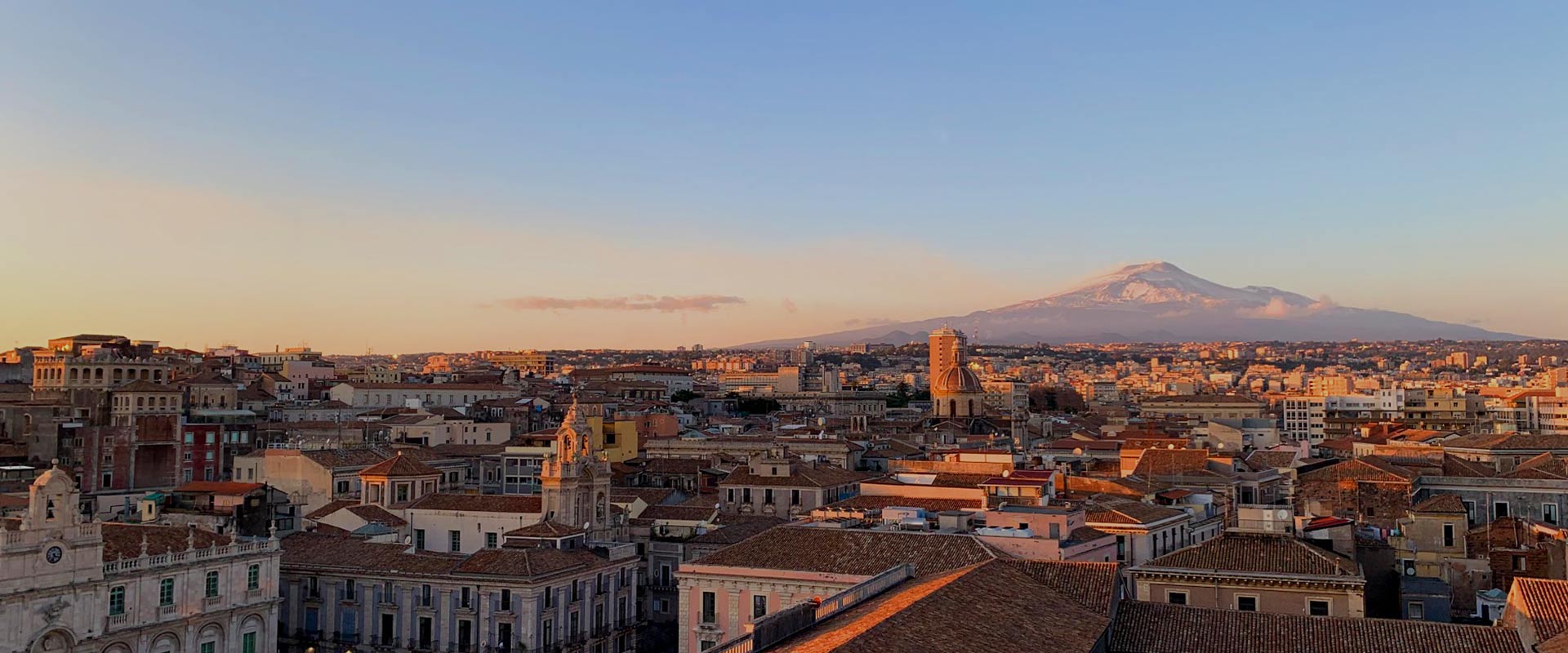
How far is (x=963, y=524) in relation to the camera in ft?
129

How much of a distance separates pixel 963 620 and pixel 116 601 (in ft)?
83.3

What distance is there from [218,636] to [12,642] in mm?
6358

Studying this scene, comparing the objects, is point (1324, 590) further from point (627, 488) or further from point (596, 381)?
point (596, 381)

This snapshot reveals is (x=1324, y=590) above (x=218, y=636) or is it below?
above

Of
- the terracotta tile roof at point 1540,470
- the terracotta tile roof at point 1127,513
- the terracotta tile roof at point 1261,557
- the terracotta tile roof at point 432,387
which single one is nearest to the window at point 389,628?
the terracotta tile roof at point 1127,513

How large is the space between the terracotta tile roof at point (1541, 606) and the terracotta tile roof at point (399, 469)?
43.4 m

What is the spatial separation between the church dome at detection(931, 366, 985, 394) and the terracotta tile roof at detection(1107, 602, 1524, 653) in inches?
4201

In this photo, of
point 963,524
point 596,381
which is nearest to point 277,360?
point 596,381

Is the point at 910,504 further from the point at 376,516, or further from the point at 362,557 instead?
the point at 376,516

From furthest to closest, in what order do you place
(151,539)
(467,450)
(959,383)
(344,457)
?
1. (959,383)
2. (467,450)
3. (344,457)
4. (151,539)

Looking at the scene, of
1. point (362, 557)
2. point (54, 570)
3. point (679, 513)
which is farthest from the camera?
point (679, 513)

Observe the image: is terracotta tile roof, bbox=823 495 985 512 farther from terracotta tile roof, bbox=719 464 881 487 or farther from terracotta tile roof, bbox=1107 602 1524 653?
terracotta tile roof, bbox=1107 602 1524 653

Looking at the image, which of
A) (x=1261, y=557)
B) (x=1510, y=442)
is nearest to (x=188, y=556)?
(x=1261, y=557)

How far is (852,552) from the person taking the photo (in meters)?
33.3
